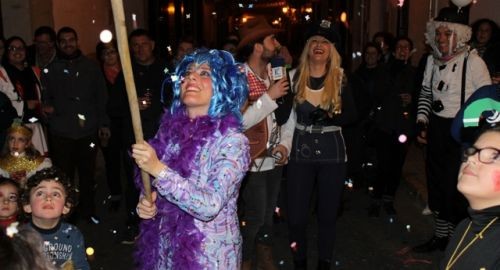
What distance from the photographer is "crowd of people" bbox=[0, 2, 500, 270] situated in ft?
8.50

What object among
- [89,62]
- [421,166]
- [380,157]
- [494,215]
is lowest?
[421,166]

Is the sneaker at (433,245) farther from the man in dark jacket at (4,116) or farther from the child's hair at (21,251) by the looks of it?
the child's hair at (21,251)

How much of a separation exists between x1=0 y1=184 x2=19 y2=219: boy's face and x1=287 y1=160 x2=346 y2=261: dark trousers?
1.96 m

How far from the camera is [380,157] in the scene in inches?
261

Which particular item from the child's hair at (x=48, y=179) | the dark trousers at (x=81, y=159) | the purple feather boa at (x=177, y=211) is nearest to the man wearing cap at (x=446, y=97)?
the purple feather boa at (x=177, y=211)

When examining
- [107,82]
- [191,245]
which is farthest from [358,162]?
[191,245]

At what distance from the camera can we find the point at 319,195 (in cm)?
461

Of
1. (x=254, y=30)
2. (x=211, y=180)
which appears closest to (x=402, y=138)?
(x=254, y=30)

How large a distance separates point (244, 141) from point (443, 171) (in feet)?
9.32

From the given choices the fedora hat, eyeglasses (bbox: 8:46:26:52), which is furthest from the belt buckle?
eyeglasses (bbox: 8:46:26:52)

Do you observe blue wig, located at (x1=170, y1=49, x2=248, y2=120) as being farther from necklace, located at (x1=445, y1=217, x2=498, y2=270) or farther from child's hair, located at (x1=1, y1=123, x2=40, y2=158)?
child's hair, located at (x1=1, y1=123, x2=40, y2=158)

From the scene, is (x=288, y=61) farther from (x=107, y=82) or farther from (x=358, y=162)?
(x=107, y=82)

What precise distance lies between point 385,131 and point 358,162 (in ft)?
2.32

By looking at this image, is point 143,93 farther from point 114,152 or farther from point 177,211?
point 177,211
